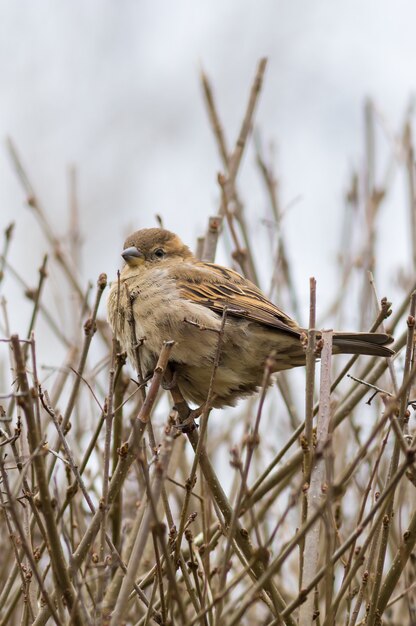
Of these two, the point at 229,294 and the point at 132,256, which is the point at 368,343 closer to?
the point at 229,294

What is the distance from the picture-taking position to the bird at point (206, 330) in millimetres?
3914

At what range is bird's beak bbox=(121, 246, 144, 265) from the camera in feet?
15.0

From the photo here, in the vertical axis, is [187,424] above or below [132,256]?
below

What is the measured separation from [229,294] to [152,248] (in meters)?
0.64

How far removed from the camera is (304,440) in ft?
8.50

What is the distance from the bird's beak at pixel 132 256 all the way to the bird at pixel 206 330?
207mm

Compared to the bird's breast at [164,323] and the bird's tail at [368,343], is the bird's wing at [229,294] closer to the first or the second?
the bird's breast at [164,323]

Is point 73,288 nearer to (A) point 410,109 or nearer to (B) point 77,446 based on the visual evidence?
(B) point 77,446

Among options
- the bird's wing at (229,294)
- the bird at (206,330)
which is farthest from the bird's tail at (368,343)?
the bird's wing at (229,294)

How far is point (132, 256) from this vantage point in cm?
457

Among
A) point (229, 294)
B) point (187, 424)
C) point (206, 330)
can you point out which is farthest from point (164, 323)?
point (187, 424)

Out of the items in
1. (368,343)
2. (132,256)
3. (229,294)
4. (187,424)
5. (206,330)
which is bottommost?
(187,424)

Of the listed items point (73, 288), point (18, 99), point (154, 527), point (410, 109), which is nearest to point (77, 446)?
point (73, 288)

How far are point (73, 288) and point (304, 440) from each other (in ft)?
7.48
